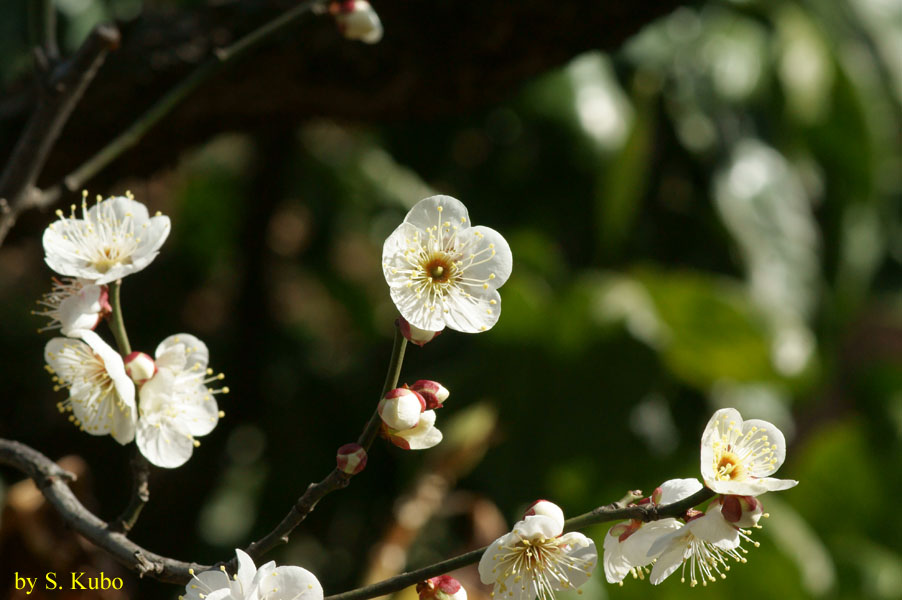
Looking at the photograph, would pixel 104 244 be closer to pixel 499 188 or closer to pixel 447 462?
pixel 447 462

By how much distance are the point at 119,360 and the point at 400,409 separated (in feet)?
0.50

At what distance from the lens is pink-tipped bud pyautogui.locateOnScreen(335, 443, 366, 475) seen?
0.40 meters

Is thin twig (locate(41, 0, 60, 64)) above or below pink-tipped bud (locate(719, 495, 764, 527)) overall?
above

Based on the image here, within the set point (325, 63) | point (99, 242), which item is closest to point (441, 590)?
point (99, 242)

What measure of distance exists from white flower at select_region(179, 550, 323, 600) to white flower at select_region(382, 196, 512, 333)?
0.13m

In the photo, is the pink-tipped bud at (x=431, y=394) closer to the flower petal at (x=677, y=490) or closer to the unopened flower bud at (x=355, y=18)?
the flower petal at (x=677, y=490)

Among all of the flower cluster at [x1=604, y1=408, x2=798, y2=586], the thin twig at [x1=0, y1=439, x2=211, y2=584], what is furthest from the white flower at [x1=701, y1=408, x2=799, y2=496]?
the thin twig at [x1=0, y1=439, x2=211, y2=584]

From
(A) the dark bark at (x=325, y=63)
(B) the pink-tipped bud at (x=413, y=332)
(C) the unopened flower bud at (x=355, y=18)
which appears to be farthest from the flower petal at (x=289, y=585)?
(A) the dark bark at (x=325, y=63)

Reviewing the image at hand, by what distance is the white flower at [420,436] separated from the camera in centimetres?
42

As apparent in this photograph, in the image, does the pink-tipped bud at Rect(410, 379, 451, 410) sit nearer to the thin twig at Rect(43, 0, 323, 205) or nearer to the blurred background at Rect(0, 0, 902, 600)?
the thin twig at Rect(43, 0, 323, 205)

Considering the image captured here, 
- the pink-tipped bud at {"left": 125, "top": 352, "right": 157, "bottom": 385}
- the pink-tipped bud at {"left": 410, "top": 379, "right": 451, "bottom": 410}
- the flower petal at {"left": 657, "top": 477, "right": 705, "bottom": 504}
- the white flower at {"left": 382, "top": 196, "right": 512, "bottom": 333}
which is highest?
the white flower at {"left": 382, "top": 196, "right": 512, "bottom": 333}

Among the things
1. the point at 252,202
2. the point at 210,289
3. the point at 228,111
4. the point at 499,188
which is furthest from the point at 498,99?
the point at 210,289

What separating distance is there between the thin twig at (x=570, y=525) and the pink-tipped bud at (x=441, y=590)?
3 cm

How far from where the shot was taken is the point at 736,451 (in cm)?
45
